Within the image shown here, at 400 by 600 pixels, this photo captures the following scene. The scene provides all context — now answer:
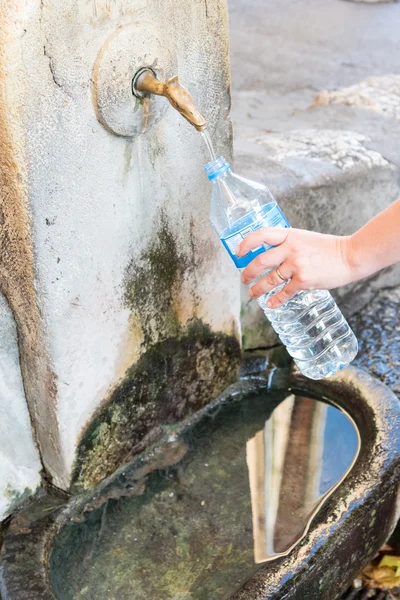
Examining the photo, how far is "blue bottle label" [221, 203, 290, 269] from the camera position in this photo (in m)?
2.02

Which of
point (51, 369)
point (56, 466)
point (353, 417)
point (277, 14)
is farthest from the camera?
point (277, 14)

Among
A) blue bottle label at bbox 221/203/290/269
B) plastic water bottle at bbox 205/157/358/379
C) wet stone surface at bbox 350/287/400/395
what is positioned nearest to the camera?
blue bottle label at bbox 221/203/290/269

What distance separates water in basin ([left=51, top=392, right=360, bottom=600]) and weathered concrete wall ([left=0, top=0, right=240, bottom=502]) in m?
0.16

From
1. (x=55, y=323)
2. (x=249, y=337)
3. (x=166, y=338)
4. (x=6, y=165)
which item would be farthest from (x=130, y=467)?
(x=6, y=165)

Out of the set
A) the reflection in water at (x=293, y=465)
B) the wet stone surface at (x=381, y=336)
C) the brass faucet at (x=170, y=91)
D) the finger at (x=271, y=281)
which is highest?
the brass faucet at (x=170, y=91)

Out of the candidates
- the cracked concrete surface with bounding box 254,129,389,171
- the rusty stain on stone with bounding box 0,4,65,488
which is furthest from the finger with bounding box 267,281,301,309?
the cracked concrete surface with bounding box 254,129,389,171

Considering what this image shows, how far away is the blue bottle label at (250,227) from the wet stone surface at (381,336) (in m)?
1.28

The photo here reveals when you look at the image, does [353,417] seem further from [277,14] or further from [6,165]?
[277,14]

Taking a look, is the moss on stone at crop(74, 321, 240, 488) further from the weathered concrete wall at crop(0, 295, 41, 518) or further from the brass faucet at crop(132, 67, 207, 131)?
the brass faucet at crop(132, 67, 207, 131)

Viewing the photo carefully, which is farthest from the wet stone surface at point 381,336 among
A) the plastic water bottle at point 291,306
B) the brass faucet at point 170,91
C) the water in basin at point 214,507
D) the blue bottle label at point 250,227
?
the brass faucet at point 170,91

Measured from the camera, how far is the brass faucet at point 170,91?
194 centimetres

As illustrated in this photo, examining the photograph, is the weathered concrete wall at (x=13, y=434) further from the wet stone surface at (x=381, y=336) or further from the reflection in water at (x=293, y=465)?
the wet stone surface at (x=381, y=336)

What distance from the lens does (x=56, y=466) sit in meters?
2.38

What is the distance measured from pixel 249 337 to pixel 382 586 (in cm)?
109
